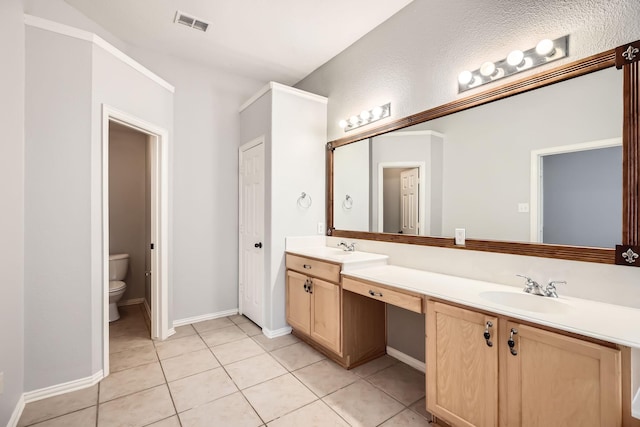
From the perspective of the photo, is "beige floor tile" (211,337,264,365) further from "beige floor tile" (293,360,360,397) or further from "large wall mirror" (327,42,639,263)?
"large wall mirror" (327,42,639,263)

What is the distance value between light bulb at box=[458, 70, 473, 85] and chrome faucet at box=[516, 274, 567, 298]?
4.15ft

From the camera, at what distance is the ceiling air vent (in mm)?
2457

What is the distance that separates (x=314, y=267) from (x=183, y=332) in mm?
1619

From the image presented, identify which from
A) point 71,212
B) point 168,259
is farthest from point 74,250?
point 168,259

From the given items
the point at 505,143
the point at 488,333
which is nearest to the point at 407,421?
the point at 488,333

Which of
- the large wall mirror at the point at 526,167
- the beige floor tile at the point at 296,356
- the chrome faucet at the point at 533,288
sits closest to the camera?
the large wall mirror at the point at 526,167

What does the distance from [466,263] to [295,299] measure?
1.56 metres

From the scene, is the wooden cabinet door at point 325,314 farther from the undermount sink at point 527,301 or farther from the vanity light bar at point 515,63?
the vanity light bar at point 515,63

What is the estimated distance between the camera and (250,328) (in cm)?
310

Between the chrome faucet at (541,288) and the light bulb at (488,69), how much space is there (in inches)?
48.1

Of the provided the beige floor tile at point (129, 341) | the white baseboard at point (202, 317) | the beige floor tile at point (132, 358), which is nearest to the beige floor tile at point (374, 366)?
the beige floor tile at point (132, 358)

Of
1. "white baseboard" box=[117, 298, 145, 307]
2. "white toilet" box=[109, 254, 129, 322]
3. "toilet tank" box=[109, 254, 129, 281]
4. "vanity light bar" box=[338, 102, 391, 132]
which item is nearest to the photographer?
"vanity light bar" box=[338, 102, 391, 132]

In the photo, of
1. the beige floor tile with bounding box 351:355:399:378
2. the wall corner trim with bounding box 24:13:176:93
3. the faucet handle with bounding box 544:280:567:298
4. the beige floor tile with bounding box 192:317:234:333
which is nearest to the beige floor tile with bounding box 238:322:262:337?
the beige floor tile with bounding box 192:317:234:333

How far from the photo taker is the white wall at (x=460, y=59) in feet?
4.59
